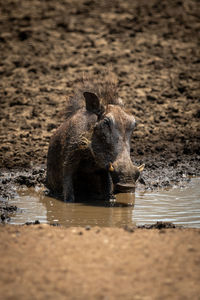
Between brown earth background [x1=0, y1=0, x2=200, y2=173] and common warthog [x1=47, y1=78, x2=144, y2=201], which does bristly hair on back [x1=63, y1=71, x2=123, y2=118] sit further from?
brown earth background [x1=0, y1=0, x2=200, y2=173]

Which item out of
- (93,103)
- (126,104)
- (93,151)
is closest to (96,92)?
(93,103)

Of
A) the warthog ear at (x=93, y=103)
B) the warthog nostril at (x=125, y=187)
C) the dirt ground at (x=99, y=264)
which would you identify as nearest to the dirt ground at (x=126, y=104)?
the dirt ground at (x=99, y=264)

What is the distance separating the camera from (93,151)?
24.0 ft

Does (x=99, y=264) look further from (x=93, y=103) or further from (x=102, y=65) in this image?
(x=102, y=65)

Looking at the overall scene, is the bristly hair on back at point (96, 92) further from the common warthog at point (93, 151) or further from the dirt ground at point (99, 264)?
the dirt ground at point (99, 264)

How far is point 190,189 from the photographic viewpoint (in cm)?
821

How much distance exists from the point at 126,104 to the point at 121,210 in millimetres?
3102

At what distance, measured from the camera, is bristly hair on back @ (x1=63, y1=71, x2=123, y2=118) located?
780 centimetres

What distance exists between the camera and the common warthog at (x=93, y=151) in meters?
6.97

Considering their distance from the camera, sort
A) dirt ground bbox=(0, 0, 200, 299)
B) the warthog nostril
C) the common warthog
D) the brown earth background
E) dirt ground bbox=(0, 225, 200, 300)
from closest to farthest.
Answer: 1. dirt ground bbox=(0, 225, 200, 300)
2. dirt ground bbox=(0, 0, 200, 299)
3. the warthog nostril
4. the common warthog
5. the brown earth background

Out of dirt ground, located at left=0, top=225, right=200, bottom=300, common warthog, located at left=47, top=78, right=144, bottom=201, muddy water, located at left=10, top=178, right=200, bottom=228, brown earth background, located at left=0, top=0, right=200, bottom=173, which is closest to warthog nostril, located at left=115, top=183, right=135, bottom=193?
common warthog, located at left=47, top=78, right=144, bottom=201

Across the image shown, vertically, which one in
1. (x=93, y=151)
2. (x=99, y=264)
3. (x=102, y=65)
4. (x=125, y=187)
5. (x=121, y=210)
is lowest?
(x=121, y=210)

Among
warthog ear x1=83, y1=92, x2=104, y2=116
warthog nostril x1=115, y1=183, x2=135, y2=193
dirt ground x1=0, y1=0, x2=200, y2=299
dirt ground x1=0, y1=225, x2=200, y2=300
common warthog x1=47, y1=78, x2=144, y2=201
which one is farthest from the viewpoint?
warthog ear x1=83, y1=92, x2=104, y2=116

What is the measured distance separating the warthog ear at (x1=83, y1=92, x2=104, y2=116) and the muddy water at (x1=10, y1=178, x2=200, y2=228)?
1.24 metres
